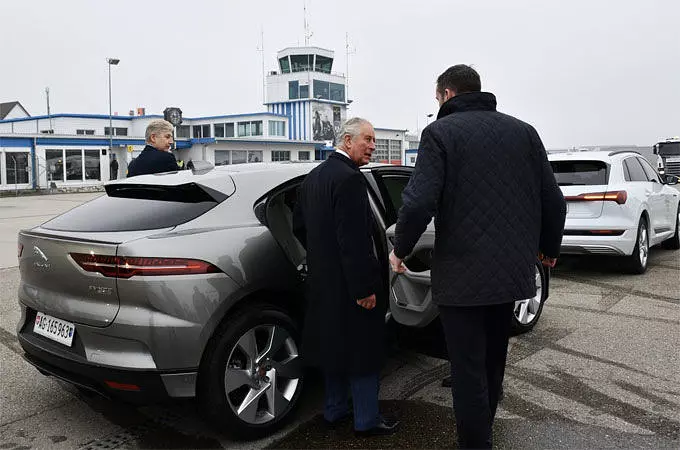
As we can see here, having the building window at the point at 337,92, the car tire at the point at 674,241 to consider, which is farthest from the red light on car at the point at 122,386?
the building window at the point at 337,92

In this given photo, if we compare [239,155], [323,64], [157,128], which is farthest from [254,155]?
[157,128]

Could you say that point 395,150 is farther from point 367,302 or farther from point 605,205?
point 367,302

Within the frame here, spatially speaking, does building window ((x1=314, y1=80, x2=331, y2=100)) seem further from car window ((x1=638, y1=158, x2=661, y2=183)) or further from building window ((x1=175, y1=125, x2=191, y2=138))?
car window ((x1=638, y1=158, x2=661, y2=183))

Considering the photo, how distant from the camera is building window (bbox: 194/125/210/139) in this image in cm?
5347

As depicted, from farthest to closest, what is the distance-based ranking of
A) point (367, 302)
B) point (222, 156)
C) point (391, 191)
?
point (222, 156), point (391, 191), point (367, 302)

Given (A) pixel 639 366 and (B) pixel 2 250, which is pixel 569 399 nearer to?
(A) pixel 639 366

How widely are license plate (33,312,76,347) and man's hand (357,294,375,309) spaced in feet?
4.78

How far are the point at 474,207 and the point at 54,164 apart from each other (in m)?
35.5

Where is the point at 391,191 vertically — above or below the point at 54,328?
above

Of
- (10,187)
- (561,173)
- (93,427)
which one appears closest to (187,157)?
(10,187)

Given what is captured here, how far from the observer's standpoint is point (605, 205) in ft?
23.8

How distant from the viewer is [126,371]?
2854 millimetres

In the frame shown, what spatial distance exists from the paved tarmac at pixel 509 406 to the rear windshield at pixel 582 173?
237 centimetres

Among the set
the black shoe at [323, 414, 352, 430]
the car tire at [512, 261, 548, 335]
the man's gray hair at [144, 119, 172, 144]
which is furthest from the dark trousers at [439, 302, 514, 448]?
the man's gray hair at [144, 119, 172, 144]
